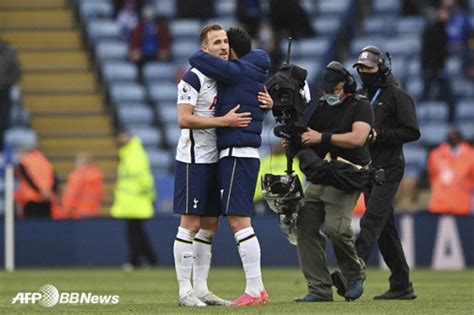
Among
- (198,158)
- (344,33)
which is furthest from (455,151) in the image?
(198,158)

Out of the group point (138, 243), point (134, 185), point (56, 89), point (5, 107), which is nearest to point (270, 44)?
point (56, 89)

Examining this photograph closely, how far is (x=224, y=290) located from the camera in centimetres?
1744

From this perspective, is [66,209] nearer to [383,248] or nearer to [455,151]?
[455,151]

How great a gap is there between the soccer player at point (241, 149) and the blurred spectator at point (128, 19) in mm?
15930

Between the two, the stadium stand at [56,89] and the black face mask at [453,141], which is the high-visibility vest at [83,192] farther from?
the black face mask at [453,141]

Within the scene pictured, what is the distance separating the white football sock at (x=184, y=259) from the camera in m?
13.6

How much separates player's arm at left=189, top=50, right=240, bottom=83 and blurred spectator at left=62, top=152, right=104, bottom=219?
1231 cm

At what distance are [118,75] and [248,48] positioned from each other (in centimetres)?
1541

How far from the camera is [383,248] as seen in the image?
48.9 ft

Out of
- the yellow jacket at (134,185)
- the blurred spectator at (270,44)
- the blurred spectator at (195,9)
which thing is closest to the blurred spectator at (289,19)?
the blurred spectator at (270,44)

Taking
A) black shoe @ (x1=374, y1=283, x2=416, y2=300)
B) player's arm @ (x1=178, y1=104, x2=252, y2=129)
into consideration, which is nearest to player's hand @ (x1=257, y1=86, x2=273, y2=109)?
player's arm @ (x1=178, y1=104, x2=252, y2=129)

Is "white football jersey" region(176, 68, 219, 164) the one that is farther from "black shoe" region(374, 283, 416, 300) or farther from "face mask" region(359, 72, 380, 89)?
"black shoe" region(374, 283, 416, 300)

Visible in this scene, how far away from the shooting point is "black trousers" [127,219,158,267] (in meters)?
23.6

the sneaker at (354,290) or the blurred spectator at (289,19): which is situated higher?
the blurred spectator at (289,19)
